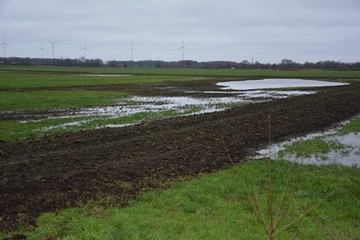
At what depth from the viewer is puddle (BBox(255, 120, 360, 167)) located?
1371cm

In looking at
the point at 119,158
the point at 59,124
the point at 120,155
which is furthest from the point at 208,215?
the point at 59,124

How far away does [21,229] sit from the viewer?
7246 millimetres

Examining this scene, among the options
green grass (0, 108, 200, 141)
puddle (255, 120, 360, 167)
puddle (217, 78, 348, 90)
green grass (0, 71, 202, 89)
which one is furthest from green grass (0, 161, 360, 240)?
puddle (217, 78, 348, 90)

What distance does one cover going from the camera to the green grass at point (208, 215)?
23.7 ft

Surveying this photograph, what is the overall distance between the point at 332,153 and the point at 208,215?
8715mm

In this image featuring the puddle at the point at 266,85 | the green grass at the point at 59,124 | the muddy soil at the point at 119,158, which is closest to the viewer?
the muddy soil at the point at 119,158

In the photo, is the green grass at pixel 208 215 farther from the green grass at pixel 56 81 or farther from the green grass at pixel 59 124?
the green grass at pixel 56 81

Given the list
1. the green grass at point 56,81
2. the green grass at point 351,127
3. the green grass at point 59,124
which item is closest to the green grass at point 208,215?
the green grass at point 351,127

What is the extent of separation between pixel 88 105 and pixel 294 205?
2440 centimetres

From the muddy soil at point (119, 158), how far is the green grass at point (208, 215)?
642 mm

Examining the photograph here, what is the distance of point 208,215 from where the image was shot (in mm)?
8453

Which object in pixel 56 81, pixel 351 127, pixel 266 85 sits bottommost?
pixel 351 127

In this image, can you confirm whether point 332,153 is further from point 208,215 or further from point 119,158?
point 119,158

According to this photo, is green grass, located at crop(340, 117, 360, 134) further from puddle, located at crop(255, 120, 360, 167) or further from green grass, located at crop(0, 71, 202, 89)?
green grass, located at crop(0, 71, 202, 89)
